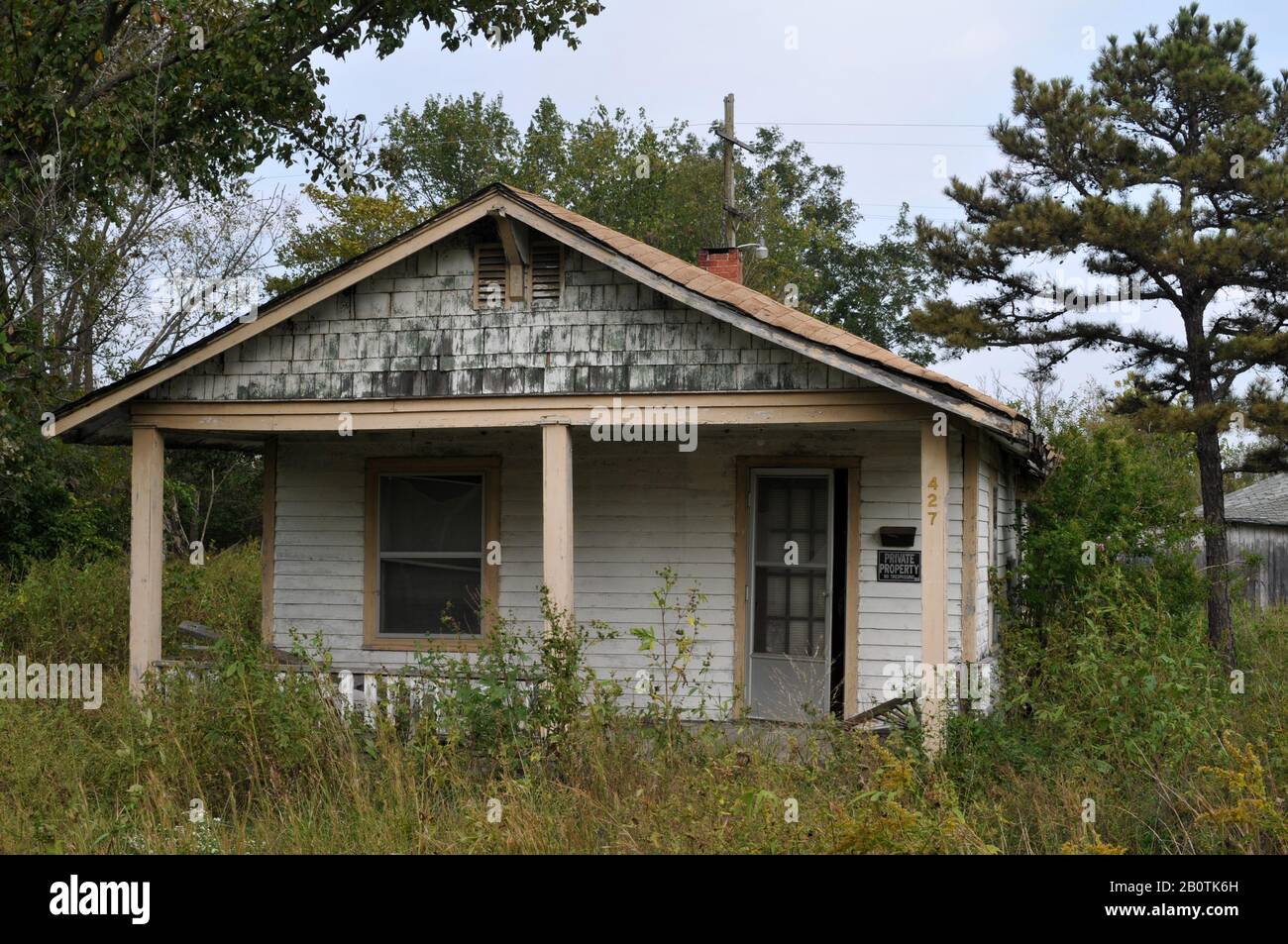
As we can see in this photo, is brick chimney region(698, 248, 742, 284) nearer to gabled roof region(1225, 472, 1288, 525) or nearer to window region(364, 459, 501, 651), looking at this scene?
window region(364, 459, 501, 651)

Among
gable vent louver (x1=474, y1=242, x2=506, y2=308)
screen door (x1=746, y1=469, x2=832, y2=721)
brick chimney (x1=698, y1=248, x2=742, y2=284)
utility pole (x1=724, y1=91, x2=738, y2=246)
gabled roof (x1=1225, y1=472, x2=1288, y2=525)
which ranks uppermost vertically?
utility pole (x1=724, y1=91, x2=738, y2=246)

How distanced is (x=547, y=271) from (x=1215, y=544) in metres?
11.9

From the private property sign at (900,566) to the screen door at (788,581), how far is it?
0.48 meters

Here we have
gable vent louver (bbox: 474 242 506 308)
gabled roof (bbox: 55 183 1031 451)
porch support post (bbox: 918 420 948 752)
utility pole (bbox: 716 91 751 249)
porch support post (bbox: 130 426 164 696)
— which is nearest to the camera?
gabled roof (bbox: 55 183 1031 451)

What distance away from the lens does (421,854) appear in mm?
6336

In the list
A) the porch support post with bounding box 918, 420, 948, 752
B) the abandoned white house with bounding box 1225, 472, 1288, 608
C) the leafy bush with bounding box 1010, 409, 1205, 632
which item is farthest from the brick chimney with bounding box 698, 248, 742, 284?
the abandoned white house with bounding box 1225, 472, 1288, 608

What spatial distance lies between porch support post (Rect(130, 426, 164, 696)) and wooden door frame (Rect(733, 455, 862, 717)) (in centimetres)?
505

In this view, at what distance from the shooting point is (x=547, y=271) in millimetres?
9773

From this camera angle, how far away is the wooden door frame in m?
10.7

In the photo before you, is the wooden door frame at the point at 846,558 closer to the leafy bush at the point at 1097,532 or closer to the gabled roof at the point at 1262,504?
the leafy bush at the point at 1097,532

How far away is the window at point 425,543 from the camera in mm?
11719

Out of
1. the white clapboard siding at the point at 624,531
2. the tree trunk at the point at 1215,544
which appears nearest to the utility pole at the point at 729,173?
the tree trunk at the point at 1215,544

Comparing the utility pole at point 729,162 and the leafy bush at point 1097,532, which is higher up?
the utility pole at point 729,162

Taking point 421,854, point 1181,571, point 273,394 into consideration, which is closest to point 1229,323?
point 1181,571
